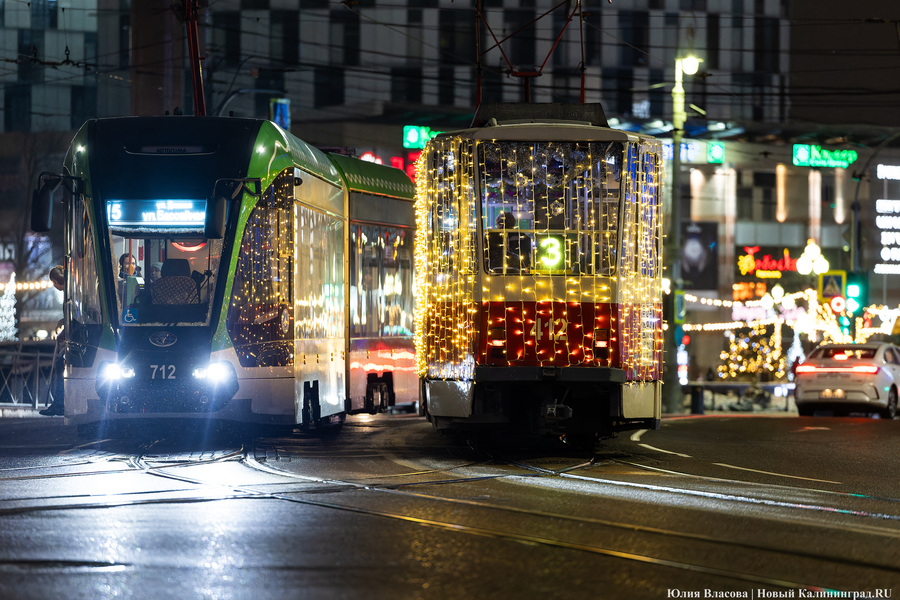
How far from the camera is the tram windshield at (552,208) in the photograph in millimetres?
13094

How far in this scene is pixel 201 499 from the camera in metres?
9.44

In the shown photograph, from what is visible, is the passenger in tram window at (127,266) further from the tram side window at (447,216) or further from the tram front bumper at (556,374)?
the tram front bumper at (556,374)

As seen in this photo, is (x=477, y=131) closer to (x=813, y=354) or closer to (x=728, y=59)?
(x=813, y=354)

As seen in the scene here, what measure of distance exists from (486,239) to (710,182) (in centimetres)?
5083

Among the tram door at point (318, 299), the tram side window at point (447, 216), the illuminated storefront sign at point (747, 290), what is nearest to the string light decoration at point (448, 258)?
the tram side window at point (447, 216)

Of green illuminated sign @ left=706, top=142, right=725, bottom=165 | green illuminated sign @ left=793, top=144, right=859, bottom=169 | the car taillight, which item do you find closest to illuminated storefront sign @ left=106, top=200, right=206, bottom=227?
the car taillight

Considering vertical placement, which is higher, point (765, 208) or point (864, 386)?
point (765, 208)

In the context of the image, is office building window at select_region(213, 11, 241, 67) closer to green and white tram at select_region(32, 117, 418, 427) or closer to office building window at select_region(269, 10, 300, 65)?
office building window at select_region(269, 10, 300, 65)

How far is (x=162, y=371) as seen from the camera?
13289 mm

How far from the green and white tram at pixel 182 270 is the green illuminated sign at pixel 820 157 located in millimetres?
49696

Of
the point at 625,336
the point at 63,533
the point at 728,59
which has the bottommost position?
the point at 63,533

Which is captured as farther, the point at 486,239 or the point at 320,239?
the point at 320,239

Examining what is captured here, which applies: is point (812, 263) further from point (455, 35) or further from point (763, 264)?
point (455, 35)

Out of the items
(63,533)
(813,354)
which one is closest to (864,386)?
(813,354)
